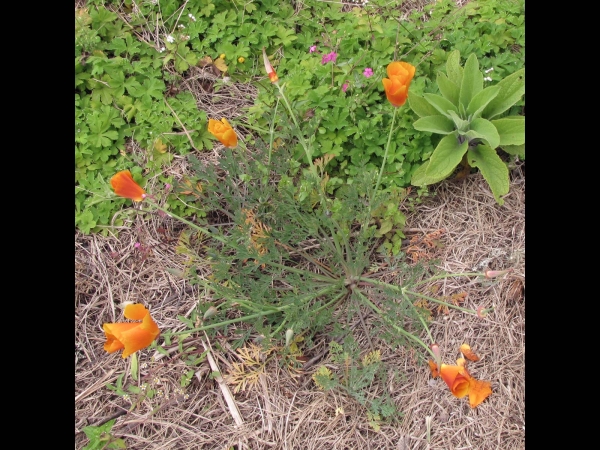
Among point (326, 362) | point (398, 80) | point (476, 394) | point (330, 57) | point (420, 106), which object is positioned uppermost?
point (398, 80)

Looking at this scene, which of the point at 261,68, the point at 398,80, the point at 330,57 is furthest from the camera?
the point at 261,68

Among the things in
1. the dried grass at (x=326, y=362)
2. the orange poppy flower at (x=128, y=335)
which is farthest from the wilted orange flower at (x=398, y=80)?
the orange poppy flower at (x=128, y=335)

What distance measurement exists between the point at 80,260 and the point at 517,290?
1922 millimetres

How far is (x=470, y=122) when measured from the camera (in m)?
2.36

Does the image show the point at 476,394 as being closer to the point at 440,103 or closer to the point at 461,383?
the point at 461,383

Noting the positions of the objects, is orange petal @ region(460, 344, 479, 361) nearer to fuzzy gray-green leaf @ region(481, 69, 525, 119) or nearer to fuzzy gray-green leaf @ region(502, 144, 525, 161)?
fuzzy gray-green leaf @ region(502, 144, 525, 161)

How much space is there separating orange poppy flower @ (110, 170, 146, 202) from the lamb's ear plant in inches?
46.5

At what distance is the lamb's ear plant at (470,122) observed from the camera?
7.58 feet

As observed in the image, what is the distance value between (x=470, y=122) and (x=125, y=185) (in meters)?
1.46

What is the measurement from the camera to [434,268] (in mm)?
2289

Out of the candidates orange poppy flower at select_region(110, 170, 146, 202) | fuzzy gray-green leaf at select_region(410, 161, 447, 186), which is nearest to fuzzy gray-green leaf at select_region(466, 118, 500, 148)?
fuzzy gray-green leaf at select_region(410, 161, 447, 186)

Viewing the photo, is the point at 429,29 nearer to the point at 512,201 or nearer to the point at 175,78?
the point at 512,201

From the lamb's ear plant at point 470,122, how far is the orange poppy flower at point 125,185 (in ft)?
3.88

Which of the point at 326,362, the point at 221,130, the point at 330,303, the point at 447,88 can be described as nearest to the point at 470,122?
the point at 447,88
